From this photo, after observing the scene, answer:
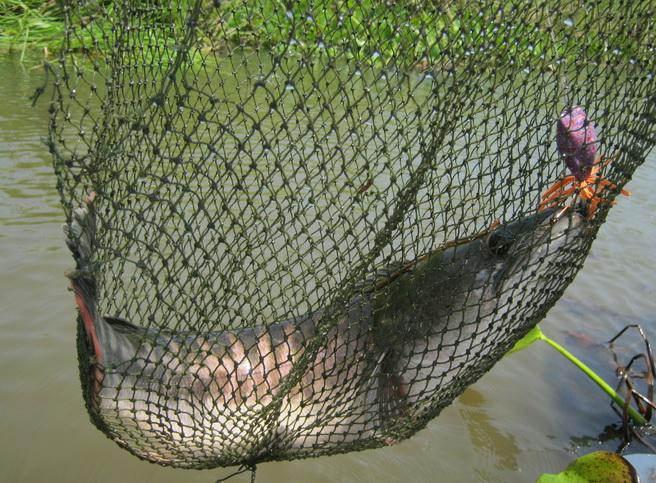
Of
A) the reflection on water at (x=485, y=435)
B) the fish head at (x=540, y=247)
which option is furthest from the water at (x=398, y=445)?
the fish head at (x=540, y=247)

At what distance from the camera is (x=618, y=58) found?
83.7 inches

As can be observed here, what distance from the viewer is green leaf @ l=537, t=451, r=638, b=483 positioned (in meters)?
2.40

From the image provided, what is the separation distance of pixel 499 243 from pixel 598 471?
40.4 inches

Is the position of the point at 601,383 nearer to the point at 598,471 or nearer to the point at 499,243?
the point at 598,471

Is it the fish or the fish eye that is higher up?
the fish eye

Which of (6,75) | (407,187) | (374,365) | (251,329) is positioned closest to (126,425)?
(251,329)

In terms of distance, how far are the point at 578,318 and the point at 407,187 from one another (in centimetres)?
267

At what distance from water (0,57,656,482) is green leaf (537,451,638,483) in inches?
20.6

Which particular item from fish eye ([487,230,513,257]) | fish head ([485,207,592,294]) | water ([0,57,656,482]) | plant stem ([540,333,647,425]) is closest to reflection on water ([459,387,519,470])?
water ([0,57,656,482])

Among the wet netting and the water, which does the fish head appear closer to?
the wet netting

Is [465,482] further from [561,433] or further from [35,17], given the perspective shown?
[35,17]

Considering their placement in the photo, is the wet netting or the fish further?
the fish

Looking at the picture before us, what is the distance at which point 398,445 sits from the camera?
3.04 meters

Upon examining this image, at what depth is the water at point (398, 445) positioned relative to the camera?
9.29ft
